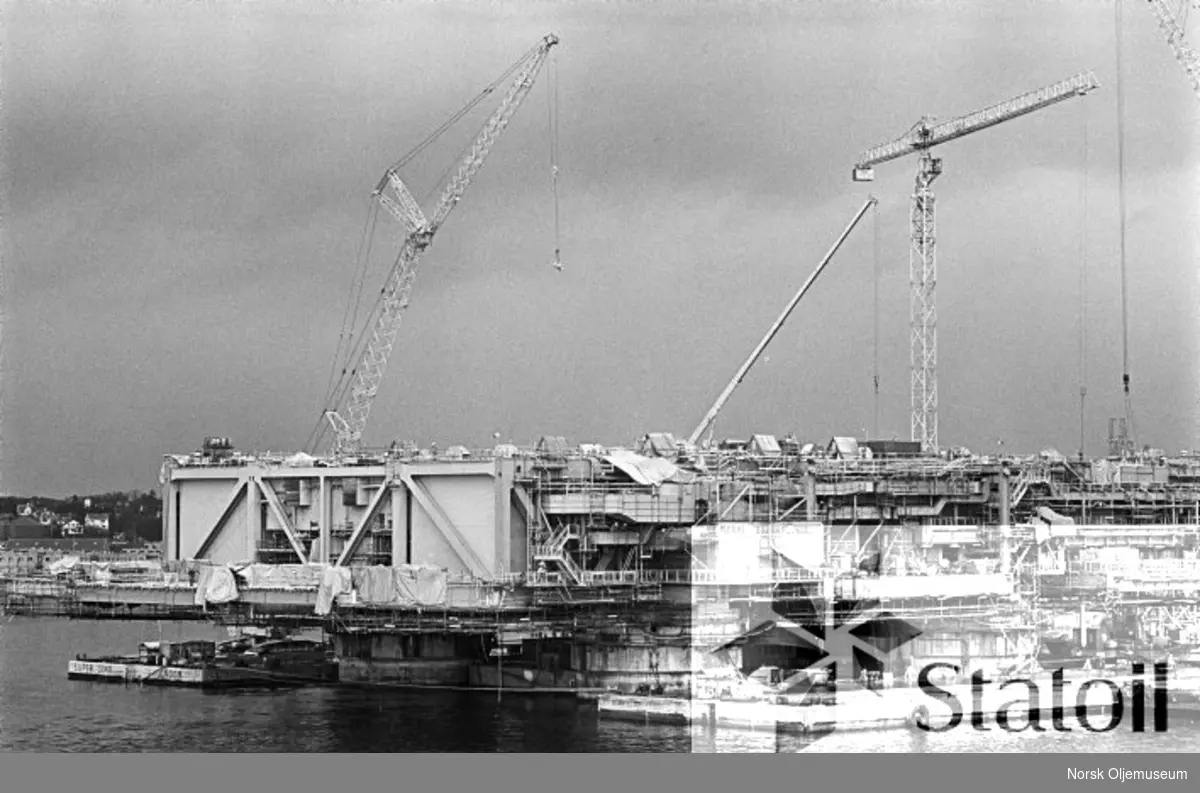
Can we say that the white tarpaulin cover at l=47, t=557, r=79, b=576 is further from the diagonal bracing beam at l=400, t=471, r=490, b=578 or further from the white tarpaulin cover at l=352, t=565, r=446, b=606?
the diagonal bracing beam at l=400, t=471, r=490, b=578

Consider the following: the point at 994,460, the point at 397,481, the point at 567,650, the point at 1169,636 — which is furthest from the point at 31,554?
the point at 1169,636

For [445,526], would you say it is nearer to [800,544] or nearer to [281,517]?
[281,517]

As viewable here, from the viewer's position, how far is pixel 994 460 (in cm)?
7656

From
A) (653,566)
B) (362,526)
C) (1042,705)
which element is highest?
(362,526)

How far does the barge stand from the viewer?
68.0 m

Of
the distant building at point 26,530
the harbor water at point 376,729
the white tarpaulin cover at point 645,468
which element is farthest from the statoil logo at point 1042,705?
the distant building at point 26,530

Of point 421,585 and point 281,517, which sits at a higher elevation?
point 281,517

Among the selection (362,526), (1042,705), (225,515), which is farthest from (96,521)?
(1042,705)

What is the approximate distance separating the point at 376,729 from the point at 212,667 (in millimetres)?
15753

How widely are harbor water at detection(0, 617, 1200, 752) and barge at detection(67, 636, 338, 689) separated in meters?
1.28

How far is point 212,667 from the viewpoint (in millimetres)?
68750

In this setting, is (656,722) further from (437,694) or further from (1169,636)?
(1169,636)

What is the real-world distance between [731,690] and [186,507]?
98.0 feet

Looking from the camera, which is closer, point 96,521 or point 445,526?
point 445,526
